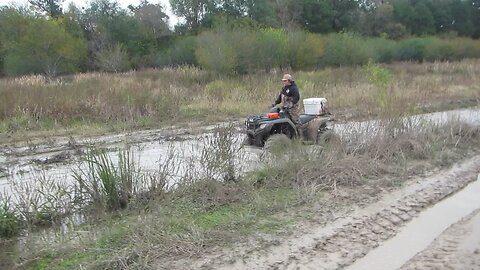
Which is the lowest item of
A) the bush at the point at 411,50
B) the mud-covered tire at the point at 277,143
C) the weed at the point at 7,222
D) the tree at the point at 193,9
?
the weed at the point at 7,222

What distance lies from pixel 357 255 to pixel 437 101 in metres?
18.4

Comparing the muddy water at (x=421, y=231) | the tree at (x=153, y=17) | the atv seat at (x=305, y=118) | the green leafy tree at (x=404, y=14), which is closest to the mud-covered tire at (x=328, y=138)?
the atv seat at (x=305, y=118)

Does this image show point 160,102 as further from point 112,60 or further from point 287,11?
point 287,11

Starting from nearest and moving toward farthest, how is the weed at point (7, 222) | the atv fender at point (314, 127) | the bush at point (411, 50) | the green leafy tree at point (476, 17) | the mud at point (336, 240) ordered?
the mud at point (336, 240), the weed at point (7, 222), the atv fender at point (314, 127), the bush at point (411, 50), the green leafy tree at point (476, 17)

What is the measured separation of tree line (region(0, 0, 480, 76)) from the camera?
1287 inches

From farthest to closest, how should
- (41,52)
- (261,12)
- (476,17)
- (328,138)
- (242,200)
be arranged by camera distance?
(476,17) → (261,12) → (41,52) → (328,138) → (242,200)

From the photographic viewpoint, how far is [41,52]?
36.5 meters

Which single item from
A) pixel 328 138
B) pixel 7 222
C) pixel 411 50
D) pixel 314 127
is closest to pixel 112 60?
pixel 314 127

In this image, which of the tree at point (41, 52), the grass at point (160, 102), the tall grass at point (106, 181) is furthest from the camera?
the tree at point (41, 52)

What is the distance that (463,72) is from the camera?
34.7 m

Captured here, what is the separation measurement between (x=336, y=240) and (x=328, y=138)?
4255mm

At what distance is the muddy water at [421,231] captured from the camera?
5570 millimetres

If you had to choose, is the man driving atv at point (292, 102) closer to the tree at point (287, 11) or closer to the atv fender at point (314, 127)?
the atv fender at point (314, 127)

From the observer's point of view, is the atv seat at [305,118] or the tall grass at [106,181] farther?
the atv seat at [305,118]
